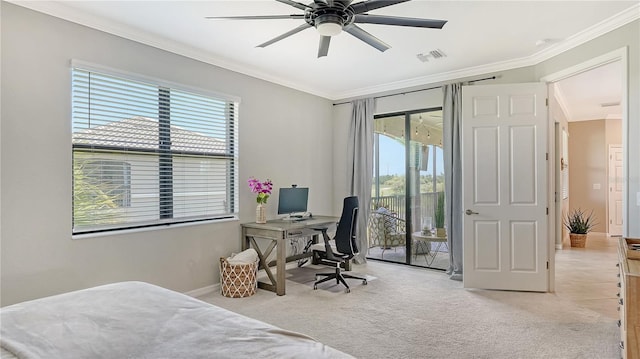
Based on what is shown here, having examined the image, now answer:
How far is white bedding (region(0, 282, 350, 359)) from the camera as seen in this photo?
1244mm

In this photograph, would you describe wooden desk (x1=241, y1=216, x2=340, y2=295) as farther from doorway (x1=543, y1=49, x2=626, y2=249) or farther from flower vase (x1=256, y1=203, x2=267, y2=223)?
doorway (x1=543, y1=49, x2=626, y2=249)

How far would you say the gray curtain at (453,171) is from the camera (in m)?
4.62

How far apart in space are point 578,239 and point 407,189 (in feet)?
12.2

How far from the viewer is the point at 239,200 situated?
439cm

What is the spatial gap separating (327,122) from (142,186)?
10.2ft

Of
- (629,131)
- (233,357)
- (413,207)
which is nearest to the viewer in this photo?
(233,357)

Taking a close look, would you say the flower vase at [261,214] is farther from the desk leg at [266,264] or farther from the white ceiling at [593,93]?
the white ceiling at [593,93]

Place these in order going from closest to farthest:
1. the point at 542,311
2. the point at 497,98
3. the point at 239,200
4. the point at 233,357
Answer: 1. the point at 233,357
2. the point at 542,311
3. the point at 497,98
4. the point at 239,200

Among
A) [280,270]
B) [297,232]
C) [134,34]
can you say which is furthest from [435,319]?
[134,34]

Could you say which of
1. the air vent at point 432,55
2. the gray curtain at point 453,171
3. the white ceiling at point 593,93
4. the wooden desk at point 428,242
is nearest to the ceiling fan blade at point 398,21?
the air vent at point 432,55

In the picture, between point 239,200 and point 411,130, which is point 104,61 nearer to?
point 239,200

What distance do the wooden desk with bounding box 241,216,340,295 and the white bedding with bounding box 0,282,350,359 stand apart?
222cm

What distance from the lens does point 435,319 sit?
10.6 feet

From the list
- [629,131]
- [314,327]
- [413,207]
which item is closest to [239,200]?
[314,327]
